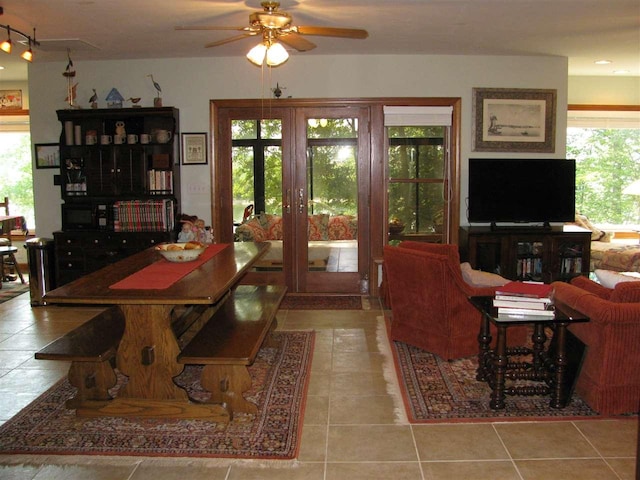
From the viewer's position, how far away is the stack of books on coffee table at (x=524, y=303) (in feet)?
10.0

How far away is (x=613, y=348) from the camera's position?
2.99m

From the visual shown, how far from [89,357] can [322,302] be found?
3089 millimetres

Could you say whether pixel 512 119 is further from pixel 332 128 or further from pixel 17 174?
pixel 17 174

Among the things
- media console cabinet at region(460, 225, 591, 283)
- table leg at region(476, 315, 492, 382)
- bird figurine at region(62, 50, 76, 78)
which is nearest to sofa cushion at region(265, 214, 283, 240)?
media console cabinet at region(460, 225, 591, 283)

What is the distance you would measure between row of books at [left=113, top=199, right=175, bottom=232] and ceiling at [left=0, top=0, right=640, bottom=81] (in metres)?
1.44

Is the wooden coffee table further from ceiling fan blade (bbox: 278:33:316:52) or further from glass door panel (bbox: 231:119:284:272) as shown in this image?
glass door panel (bbox: 231:119:284:272)

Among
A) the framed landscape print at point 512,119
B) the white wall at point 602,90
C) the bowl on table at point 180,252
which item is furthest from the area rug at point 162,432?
the white wall at point 602,90

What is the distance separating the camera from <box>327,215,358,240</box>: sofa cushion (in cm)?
604

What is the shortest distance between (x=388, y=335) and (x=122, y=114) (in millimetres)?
3362

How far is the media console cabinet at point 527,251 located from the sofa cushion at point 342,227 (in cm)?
109

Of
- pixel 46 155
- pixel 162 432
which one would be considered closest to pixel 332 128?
pixel 46 155

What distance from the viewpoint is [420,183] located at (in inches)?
235

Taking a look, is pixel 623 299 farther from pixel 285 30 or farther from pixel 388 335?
pixel 285 30

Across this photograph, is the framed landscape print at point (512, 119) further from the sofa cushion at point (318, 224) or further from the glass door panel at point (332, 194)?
the sofa cushion at point (318, 224)
